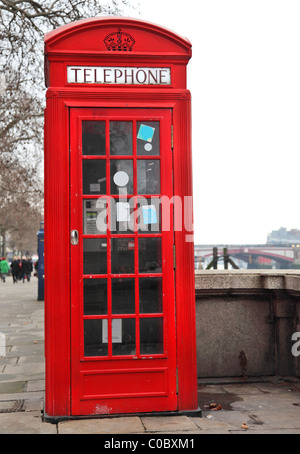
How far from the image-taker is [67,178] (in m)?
4.29

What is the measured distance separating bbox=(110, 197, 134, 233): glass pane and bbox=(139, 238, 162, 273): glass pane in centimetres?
15

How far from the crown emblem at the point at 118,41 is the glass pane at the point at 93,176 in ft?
3.09

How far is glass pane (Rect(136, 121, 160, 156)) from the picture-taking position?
4.41m

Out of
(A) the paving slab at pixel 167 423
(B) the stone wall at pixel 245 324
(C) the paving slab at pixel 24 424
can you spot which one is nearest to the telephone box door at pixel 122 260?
(A) the paving slab at pixel 167 423

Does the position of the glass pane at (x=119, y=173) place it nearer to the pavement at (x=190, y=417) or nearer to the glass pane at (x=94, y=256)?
the glass pane at (x=94, y=256)

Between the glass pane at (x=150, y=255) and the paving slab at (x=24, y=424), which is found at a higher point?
the glass pane at (x=150, y=255)

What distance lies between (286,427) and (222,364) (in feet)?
5.44

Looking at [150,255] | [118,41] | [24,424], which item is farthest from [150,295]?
[118,41]

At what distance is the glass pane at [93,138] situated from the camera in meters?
4.34

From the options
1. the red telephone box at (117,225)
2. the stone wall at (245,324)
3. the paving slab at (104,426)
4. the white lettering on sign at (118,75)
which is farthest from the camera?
the stone wall at (245,324)

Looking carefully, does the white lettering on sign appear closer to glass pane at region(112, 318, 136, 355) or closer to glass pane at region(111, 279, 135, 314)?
glass pane at region(111, 279, 135, 314)

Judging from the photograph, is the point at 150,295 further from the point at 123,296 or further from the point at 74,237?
the point at 74,237

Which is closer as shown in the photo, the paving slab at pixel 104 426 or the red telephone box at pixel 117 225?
the paving slab at pixel 104 426
